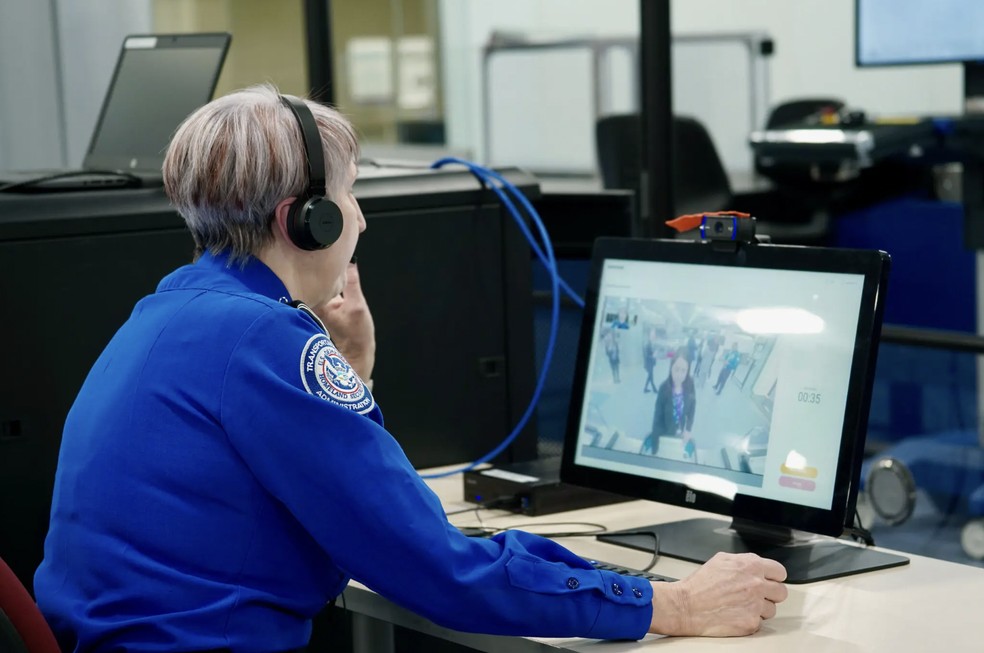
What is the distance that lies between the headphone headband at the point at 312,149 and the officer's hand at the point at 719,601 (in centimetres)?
49

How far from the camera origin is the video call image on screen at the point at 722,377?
4.46ft

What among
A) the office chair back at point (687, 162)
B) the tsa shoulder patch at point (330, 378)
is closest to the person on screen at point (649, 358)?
the tsa shoulder patch at point (330, 378)

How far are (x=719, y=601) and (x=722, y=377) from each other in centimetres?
31

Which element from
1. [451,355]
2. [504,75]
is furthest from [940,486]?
[504,75]

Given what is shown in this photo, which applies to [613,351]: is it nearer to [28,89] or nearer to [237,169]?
[237,169]

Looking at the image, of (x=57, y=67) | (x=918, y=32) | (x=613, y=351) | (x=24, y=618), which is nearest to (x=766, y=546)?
(x=613, y=351)

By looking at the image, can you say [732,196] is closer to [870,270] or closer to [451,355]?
[451,355]

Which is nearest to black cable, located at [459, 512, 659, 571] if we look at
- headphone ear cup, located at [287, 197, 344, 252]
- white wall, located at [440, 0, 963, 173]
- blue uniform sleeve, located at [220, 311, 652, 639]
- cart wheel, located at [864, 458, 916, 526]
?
blue uniform sleeve, located at [220, 311, 652, 639]

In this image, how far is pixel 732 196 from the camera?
455 cm

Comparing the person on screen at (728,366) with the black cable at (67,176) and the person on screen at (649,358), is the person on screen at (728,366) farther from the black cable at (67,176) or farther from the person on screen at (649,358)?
the black cable at (67,176)

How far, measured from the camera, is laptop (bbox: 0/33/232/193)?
6.16 ft

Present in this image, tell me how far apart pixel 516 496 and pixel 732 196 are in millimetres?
3066

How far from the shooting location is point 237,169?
1.22 m

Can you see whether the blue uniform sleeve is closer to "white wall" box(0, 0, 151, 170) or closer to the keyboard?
the keyboard
